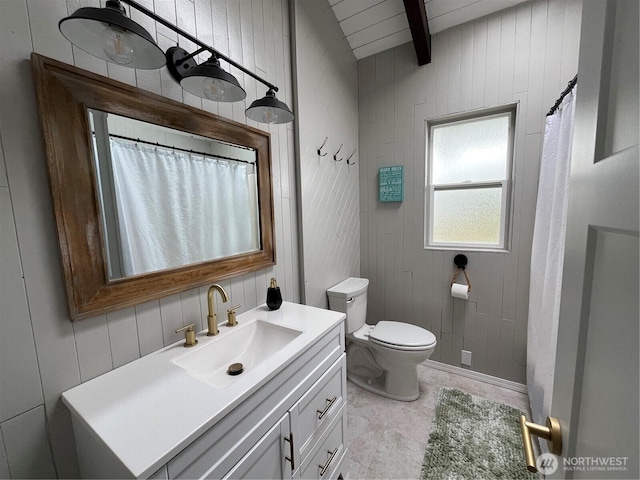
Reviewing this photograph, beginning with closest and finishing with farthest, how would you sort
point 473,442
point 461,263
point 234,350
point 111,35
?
point 111,35 < point 234,350 < point 473,442 < point 461,263

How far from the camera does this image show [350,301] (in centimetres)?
194

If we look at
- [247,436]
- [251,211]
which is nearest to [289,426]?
[247,436]

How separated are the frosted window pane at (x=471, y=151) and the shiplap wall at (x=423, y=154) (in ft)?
0.48

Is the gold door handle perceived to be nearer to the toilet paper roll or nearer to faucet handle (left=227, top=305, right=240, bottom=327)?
faucet handle (left=227, top=305, right=240, bottom=327)

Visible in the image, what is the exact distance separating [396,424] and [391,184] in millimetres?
1777

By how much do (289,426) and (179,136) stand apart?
121 cm

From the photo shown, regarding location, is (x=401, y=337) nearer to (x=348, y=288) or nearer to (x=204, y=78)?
(x=348, y=288)

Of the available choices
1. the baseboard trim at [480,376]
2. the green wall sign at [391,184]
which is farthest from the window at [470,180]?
the baseboard trim at [480,376]

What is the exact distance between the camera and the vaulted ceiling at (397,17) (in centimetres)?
175

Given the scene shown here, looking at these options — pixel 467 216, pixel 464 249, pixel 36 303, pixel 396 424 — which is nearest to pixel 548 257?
pixel 464 249

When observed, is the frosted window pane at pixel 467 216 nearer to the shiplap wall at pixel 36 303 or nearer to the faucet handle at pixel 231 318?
the faucet handle at pixel 231 318

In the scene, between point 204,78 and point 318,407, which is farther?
point 318,407

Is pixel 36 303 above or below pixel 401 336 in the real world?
above

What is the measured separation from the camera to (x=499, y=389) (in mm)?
1953
